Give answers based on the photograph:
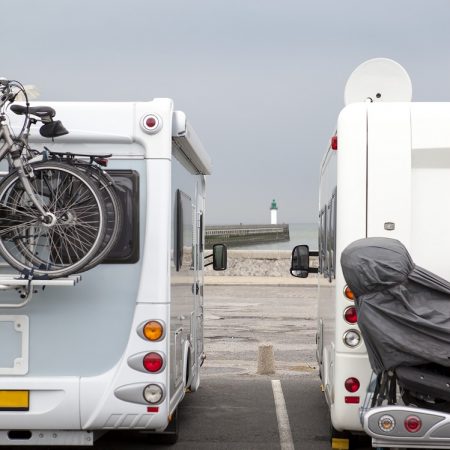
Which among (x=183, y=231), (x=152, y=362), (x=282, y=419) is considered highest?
(x=183, y=231)

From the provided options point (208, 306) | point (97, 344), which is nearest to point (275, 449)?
point (97, 344)

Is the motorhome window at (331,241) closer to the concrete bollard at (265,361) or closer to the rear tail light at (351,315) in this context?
the rear tail light at (351,315)

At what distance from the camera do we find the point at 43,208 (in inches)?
222

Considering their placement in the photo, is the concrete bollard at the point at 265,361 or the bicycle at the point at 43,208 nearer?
the bicycle at the point at 43,208

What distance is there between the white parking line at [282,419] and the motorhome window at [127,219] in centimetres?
253

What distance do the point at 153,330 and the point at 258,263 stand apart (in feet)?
82.0

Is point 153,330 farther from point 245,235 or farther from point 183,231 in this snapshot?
point 245,235

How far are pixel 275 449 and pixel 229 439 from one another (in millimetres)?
516

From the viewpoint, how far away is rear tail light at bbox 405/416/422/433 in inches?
189

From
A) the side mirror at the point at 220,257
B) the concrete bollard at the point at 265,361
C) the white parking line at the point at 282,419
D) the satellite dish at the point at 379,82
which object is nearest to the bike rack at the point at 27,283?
the white parking line at the point at 282,419

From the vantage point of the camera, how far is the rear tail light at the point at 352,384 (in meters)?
6.08

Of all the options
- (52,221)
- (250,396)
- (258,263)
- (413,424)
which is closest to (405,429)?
(413,424)

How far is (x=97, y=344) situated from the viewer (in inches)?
237

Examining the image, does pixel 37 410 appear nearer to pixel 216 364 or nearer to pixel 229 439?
pixel 229 439
